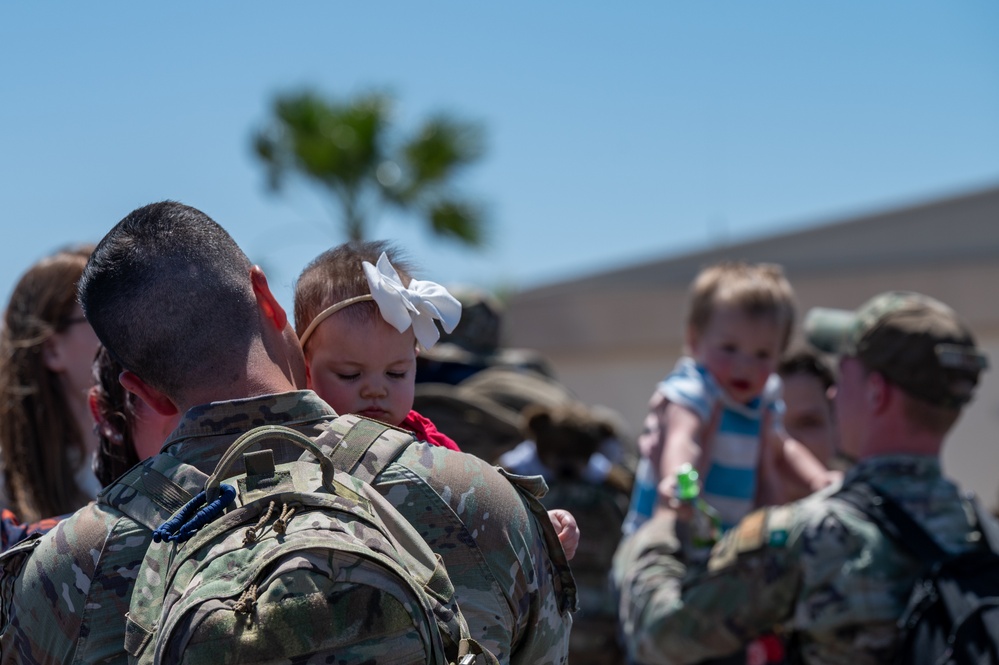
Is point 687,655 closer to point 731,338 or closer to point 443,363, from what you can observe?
point 731,338

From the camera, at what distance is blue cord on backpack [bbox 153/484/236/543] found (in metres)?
1.70

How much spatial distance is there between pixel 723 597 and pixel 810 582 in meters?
0.27

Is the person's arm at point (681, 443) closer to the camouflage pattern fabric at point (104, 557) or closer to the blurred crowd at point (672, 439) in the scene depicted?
the blurred crowd at point (672, 439)

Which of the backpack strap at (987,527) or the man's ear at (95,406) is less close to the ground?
the man's ear at (95,406)

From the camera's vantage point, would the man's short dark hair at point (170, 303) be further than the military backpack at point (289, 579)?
Yes

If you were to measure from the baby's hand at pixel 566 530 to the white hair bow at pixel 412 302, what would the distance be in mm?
468

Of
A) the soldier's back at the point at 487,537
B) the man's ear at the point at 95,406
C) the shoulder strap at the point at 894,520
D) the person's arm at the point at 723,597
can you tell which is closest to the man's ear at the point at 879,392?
the shoulder strap at the point at 894,520

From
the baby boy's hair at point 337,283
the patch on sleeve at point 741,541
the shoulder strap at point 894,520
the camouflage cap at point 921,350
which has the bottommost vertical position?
the patch on sleeve at point 741,541

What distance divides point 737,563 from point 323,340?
5.53 feet

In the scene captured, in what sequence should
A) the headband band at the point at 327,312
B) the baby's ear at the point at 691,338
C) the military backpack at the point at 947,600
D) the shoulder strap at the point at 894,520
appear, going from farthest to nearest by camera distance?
1. the baby's ear at the point at 691,338
2. the shoulder strap at the point at 894,520
3. the military backpack at the point at 947,600
4. the headband band at the point at 327,312

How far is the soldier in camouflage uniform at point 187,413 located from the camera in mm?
1844

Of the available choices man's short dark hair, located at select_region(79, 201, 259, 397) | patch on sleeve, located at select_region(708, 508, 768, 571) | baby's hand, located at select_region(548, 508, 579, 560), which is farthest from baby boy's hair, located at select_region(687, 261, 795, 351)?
man's short dark hair, located at select_region(79, 201, 259, 397)

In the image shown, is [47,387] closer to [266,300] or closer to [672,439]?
[266,300]

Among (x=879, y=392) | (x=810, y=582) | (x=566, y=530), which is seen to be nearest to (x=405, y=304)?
(x=566, y=530)
